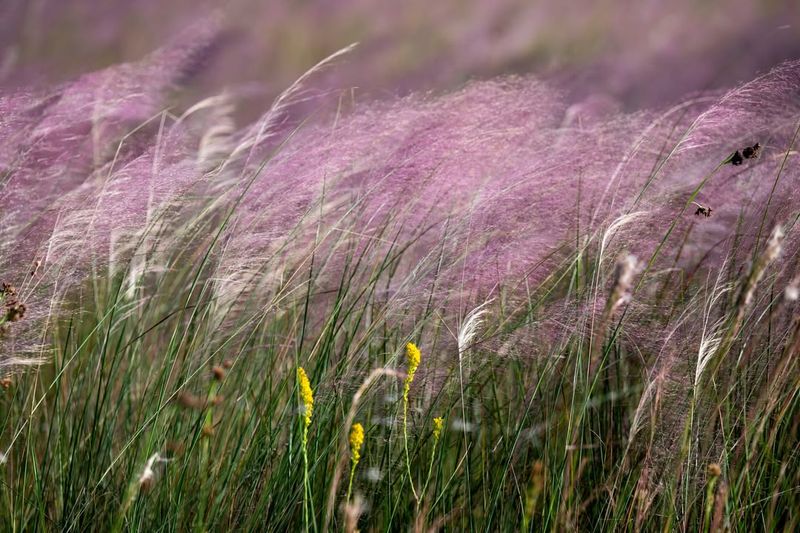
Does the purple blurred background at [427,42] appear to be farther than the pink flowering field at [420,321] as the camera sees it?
Yes

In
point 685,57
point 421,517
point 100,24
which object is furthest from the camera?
point 685,57

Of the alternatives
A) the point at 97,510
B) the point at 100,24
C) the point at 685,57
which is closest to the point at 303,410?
the point at 97,510

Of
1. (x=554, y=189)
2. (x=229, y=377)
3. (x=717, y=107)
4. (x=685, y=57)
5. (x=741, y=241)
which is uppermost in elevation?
(x=717, y=107)

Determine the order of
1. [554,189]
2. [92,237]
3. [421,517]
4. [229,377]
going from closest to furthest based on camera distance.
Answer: [421,517] < [92,237] < [554,189] < [229,377]

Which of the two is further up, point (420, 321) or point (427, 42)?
point (420, 321)

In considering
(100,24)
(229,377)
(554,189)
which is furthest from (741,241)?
(100,24)

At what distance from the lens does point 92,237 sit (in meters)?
1.93

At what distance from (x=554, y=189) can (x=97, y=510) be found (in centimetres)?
109

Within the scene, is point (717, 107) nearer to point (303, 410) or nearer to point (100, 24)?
point (303, 410)

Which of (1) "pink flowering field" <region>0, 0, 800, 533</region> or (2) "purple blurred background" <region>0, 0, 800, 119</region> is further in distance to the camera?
(2) "purple blurred background" <region>0, 0, 800, 119</region>

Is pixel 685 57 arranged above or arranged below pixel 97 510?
below

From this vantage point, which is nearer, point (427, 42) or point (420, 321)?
point (420, 321)

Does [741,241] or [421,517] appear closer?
[421,517]

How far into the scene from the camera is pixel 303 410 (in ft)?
5.43
